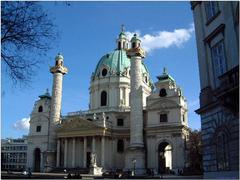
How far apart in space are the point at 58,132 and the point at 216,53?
54.1 m

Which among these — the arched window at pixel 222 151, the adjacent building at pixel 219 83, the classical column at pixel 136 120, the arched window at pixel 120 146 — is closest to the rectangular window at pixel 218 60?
the adjacent building at pixel 219 83

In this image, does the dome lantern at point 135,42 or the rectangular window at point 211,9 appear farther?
the dome lantern at point 135,42

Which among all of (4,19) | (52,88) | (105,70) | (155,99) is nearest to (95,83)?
(105,70)

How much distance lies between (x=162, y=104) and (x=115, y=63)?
732 inches

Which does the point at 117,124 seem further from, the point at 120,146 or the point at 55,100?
the point at 55,100

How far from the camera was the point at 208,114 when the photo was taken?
23.3 m

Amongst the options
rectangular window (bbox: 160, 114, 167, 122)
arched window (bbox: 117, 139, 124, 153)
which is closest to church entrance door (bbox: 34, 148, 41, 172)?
arched window (bbox: 117, 139, 124, 153)

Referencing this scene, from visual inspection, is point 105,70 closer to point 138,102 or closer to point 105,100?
point 105,100

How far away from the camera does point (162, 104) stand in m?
67.5

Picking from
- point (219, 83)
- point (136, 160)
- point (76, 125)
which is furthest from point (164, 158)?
point (219, 83)

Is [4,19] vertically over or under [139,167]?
over

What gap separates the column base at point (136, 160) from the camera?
6206cm

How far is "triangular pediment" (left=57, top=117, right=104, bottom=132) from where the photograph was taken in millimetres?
70812

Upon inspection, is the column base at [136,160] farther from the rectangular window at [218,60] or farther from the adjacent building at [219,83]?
the rectangular window at [218,60]
